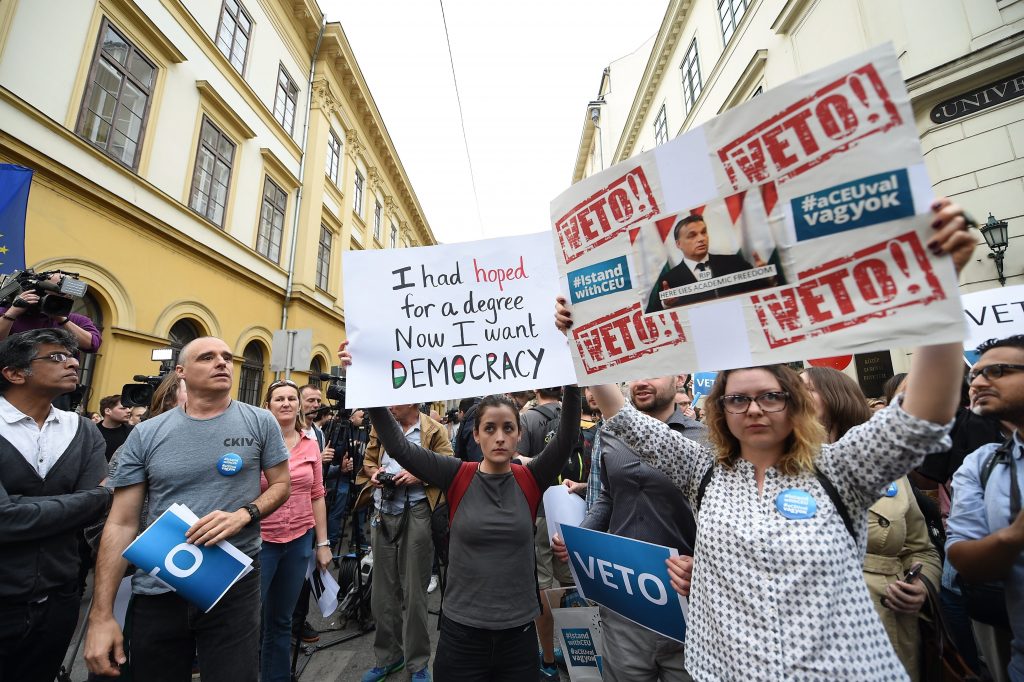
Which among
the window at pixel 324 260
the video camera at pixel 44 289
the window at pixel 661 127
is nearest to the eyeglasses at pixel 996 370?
the video camera at pixel 44 289

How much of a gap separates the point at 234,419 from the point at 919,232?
2743 mm

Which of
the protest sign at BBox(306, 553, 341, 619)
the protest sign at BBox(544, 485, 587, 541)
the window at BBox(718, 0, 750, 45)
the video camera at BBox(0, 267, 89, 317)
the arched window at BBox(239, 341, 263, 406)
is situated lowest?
the protest sign at BBox(306, 553, 341, 619)

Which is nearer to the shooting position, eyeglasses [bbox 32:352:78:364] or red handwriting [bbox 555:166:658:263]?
red handwriting [bbox 555:166:658:263]

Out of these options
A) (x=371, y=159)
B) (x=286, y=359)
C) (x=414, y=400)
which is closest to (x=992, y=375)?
(x=414, y=400)

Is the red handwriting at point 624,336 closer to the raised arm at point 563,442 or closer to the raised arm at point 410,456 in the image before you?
the raised arm at point 563,442

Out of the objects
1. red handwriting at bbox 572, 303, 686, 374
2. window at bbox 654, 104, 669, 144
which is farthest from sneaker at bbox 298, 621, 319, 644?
window at bbox 654, 104, 669, 144

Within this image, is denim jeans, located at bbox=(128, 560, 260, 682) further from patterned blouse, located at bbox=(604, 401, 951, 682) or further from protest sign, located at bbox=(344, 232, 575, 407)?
patterned blouse, located at bbox=(604, 401, 951, 682)

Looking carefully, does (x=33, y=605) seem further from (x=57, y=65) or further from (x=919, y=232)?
(x=57, y=65)

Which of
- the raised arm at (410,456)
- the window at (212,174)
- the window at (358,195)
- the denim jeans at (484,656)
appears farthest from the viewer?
the window at (358,195)

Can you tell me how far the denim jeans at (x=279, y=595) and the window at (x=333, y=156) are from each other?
48.8 ft

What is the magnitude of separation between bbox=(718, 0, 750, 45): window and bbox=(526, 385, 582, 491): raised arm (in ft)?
44.7

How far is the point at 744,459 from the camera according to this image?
5.19 feet

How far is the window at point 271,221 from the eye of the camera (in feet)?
41.0

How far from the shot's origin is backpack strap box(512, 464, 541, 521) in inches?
95.2
